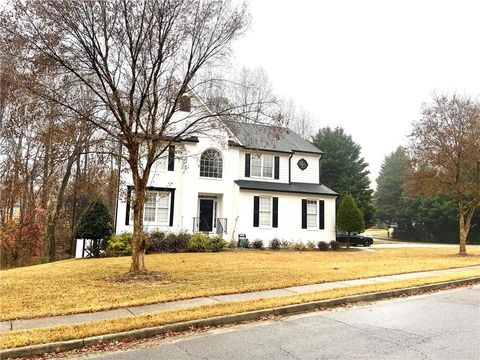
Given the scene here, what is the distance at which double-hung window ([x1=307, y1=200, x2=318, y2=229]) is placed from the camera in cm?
2762

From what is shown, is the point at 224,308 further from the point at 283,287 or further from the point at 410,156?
the point at 410,156

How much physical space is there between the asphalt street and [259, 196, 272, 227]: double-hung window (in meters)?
17.7

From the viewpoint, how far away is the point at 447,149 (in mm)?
23359

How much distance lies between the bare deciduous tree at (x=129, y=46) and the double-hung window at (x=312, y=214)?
16.2 meters

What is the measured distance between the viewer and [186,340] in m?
6.55

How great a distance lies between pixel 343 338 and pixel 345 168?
123 feet

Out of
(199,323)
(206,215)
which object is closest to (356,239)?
(206,215)

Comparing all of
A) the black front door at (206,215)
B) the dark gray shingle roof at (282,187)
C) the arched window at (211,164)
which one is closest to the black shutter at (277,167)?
the dark gray shingle roof at (282,187)

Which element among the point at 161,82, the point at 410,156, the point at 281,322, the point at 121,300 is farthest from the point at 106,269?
the point at 410,156

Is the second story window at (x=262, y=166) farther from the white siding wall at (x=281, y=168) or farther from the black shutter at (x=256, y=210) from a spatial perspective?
the black shutter at (x=256, y=210)

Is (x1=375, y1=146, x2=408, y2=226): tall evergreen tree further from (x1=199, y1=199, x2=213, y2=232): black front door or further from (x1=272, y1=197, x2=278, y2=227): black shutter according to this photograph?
(x1=199, y1=199, x2=213, y2=232): black front door

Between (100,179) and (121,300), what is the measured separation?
5605 millimetres

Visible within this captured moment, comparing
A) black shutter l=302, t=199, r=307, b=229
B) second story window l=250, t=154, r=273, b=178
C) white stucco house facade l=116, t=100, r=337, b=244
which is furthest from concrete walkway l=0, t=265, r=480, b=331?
second story window l=250, t=154, r=273, b=178

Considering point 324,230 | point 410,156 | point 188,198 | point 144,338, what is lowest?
point 144,338
